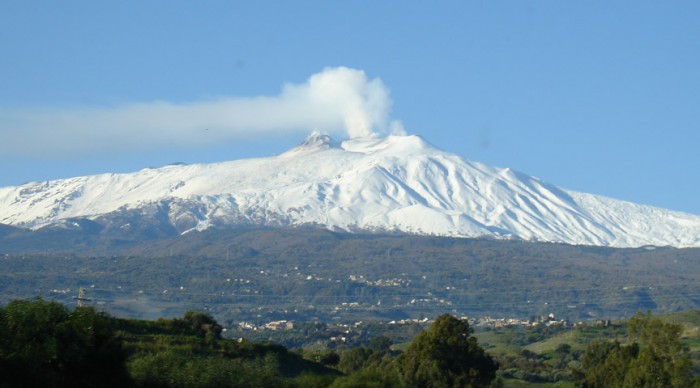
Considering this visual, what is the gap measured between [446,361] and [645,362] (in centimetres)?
857

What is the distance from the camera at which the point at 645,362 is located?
55.0m

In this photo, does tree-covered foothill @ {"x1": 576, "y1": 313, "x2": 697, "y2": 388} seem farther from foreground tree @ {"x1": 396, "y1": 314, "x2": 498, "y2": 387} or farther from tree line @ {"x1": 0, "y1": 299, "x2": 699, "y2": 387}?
foreground tree @ {"x1": 396, "y1": 314, "x2": 498, "y2": 387}

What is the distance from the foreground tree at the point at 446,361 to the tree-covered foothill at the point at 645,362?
16.9ft

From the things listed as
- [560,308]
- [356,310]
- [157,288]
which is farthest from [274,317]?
[560,308]

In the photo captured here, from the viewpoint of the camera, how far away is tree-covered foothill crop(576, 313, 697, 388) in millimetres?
54406

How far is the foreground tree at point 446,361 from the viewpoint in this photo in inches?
2247

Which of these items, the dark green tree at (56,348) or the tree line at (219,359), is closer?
the dark green tree at (56,348)

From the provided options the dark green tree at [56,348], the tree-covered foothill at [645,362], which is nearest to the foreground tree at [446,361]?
the tree-covered foothill at [645,362]

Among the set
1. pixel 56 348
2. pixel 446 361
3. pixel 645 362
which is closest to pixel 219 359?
pixel 56 348

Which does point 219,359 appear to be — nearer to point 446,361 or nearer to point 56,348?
point 56,348

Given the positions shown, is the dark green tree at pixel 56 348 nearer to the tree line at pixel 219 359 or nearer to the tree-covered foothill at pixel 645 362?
the tree line at pixel 219 359

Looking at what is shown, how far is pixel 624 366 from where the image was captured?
58312 mm

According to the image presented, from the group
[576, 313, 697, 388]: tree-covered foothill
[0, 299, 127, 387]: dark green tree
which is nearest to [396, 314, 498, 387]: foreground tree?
[576, 313, 697, 388]: tree-covered foothill

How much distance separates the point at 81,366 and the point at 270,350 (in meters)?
17.6
